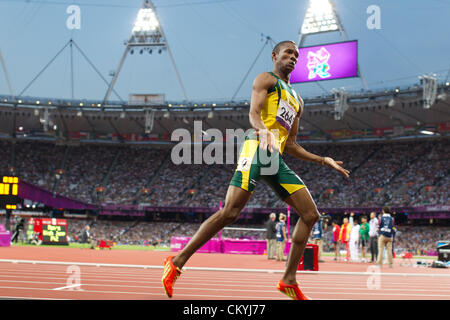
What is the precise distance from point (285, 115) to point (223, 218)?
1.09m

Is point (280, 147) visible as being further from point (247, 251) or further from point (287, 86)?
point (247, 251)

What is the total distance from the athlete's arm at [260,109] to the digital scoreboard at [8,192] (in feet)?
73.2

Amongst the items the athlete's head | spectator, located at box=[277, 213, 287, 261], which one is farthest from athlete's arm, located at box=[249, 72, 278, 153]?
spectator, located at box=[277, 213, 287, 261]

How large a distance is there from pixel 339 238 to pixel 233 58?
586 feet

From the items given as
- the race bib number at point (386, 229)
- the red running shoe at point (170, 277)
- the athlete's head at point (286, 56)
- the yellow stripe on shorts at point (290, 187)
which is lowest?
the race bib number at point (386, 229)

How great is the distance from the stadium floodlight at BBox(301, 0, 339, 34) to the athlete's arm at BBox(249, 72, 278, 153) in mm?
37370

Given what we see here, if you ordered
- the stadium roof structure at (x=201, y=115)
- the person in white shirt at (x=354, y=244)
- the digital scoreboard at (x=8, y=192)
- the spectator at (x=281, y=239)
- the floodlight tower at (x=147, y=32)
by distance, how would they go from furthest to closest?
the floodlight tower at (x=147, y=32) < the stadium roof structure at (x=201, y=115) < the digital scoreboard at (x=8, y=192) < the person in white shirt at (x=354, y=244) < the spectator at (x=281, y=239)

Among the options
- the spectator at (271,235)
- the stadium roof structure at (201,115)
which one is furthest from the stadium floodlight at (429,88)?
the spectator at (271,235)

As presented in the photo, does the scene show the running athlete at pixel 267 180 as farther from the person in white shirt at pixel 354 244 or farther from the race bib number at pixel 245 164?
the person in white shirt at pixel 354 244

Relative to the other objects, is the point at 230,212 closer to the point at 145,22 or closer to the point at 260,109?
the point at 260,109

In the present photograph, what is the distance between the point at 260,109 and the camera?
4.13m

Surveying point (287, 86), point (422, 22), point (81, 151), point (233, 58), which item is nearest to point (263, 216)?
point (81, 151)

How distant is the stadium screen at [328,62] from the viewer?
3438 cm
